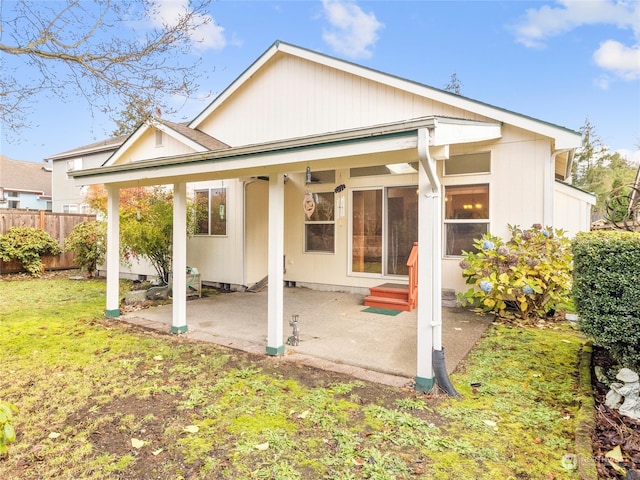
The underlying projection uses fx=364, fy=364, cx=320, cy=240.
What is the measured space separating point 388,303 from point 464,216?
2.24m

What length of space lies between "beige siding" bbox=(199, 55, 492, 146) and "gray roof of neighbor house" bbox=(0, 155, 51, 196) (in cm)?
2259

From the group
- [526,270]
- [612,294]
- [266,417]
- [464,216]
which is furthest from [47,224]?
[612,294]

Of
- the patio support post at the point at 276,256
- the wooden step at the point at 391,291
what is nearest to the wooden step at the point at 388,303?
the wooden step at the point at 391,291

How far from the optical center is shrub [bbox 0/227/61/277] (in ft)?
35.6

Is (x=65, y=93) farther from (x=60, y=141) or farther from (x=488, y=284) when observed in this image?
(x=488, y=284)

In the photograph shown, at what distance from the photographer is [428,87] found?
694 cm

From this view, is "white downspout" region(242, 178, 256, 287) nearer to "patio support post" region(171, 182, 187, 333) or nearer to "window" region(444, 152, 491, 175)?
"patio support post" region(171, 182, 187, 333)

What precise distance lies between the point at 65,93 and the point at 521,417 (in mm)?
7013

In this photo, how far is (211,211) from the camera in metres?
9.58

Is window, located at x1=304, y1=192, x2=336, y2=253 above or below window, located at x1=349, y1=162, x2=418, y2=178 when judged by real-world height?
below

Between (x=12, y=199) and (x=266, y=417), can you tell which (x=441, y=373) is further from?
(x=12, y=199)

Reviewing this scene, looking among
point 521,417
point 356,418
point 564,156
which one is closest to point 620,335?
point 521,417

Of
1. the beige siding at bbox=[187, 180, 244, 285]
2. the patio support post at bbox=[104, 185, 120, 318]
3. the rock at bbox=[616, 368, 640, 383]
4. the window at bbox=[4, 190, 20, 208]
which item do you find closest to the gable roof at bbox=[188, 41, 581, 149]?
the beige siding at bbox=[187, 180, 244, 285]

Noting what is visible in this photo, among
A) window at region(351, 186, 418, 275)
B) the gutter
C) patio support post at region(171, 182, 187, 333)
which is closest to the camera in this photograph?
the gutter
